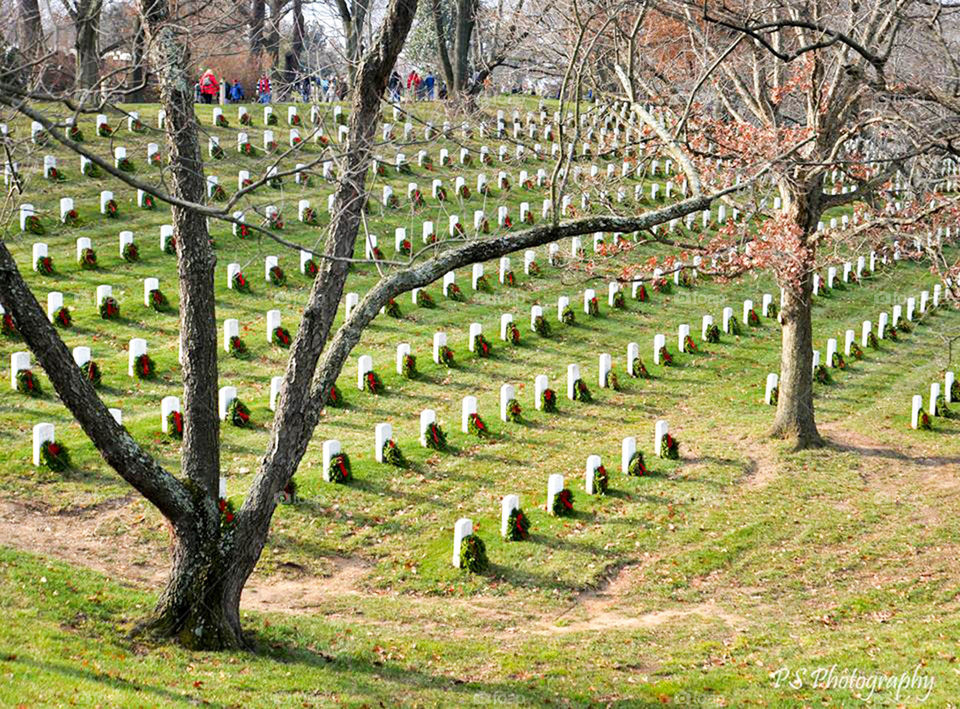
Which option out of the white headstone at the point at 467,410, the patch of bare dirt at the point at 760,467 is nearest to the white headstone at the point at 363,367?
the white headstone at the point at 467,410

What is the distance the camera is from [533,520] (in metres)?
13.5

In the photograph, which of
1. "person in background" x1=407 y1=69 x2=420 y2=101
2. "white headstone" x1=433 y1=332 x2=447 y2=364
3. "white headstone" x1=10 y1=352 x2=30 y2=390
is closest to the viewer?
"white headstone" x1=10 y1=352 x2=30 y2=390

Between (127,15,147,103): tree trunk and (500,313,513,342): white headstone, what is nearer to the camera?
(127,15,147,103): tree trunk

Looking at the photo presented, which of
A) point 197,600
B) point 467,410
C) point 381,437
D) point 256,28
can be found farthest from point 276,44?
point 197,600

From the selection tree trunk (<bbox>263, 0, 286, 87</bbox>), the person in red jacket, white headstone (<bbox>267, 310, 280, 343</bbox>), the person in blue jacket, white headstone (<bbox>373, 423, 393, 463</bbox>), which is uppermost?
the person in blue jacket

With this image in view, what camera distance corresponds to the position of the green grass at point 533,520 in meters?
8.89

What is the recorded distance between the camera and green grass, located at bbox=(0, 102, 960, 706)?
8.89 meters

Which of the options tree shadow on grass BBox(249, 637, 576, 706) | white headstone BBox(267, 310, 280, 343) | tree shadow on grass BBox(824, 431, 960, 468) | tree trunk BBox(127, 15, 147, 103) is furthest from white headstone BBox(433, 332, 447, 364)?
tree shadow on grass BBox(249, 637, 576, 706)

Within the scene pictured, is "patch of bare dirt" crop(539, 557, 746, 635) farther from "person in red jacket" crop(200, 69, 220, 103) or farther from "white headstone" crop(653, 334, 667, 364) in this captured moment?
"person in red jacket" crop(200, 69, 220, 103)

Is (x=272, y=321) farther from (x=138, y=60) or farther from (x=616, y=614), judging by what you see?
(x=616, y=614)

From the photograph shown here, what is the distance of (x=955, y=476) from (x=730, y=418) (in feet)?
11.2

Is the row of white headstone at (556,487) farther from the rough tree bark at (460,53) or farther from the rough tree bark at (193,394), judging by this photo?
the rough tree bark at (460,53)

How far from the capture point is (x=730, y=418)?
17.9 metres

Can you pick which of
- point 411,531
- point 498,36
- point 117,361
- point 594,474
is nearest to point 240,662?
point 411,531
